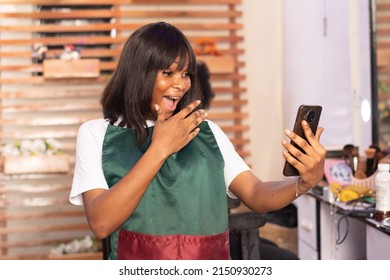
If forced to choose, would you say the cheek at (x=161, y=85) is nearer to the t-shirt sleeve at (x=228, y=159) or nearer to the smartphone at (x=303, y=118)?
the t-shirt sleeve at (x=228, y=159)

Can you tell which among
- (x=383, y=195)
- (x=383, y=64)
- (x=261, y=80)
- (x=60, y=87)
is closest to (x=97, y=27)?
(x=60, y=87)

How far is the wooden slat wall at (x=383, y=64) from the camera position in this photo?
116 inches

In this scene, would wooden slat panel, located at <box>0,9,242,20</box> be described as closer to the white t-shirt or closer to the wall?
the wall

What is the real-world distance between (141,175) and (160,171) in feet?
0.32

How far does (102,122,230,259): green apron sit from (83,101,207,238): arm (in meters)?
0.06

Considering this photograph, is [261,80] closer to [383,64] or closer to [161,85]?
[383,64]

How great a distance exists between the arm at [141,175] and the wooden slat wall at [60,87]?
3056mm

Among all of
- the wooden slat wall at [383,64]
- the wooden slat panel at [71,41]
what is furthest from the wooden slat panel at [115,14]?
the wooden slat wall at [383,64]

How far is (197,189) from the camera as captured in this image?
1285 mm

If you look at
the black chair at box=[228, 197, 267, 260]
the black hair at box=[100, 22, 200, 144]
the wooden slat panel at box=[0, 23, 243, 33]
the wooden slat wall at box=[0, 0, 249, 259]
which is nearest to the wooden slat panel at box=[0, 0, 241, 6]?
the wooden slat wall at box=[0, 0, 249, 259]

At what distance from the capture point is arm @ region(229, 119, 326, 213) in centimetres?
118

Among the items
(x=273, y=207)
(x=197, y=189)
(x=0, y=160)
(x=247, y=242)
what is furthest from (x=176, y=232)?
(x=0, y=160)

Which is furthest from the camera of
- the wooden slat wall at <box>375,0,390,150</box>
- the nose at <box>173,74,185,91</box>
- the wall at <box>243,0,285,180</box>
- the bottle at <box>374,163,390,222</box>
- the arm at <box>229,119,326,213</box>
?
the wall at <box>243,0,285,180</box>
